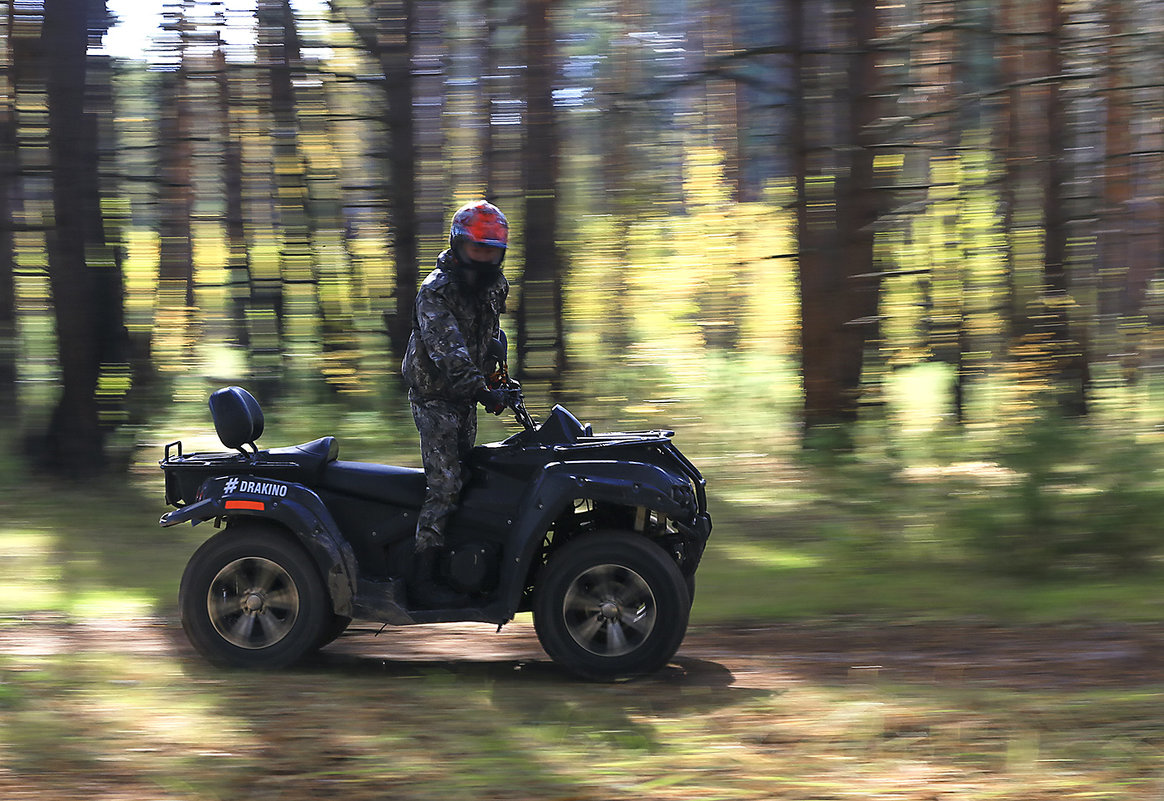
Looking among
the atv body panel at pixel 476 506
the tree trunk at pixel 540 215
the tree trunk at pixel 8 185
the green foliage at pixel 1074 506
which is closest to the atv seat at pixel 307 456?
the atv body panel at pixel 476 506

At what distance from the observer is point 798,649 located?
7598 mm

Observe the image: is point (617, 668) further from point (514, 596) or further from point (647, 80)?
point (647, 80)

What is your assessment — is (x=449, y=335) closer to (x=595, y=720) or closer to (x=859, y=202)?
(x=595, y=720)

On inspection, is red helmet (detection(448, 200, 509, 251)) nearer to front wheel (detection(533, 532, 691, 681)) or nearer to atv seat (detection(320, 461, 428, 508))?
atv seat (detection(320, 461, 428, 508))

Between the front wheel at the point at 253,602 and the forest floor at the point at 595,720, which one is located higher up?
the front wheel at the point at 253,602

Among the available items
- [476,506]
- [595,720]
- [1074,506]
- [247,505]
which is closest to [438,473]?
[476,506]

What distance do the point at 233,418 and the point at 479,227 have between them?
1617 mm

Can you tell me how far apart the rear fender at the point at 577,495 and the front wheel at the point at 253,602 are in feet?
3.34

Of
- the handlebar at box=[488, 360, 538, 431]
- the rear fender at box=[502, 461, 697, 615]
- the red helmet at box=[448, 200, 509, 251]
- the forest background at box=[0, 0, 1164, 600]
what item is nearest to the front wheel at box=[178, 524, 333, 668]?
the rear fender at box=[502, 461, 697, 615]

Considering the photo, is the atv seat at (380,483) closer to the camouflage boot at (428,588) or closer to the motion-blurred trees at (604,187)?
the camouflage boot at (428,588)

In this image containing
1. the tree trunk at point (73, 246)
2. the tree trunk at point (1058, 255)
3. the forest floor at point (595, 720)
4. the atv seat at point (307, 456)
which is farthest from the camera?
the tree trunk at point (73, 246)

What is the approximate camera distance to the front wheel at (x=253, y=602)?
22.3 ft

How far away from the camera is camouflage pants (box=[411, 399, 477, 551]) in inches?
269

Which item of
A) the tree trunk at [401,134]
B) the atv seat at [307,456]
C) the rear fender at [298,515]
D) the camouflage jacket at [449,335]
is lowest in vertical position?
the rear fender at [298,515]
